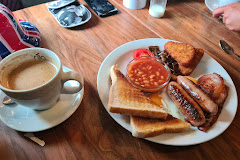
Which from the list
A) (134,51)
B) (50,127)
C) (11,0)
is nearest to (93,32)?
(134,51)

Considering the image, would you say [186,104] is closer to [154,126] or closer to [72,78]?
[154,126]

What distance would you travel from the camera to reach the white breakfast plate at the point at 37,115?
850mm

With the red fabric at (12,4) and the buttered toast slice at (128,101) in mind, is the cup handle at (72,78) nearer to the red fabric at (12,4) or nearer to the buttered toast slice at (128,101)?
the buttered toast slice at (128,101)

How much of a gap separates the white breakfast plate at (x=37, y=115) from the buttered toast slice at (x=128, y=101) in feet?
0.65

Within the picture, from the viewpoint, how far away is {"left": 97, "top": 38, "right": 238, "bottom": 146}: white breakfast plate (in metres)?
0.86

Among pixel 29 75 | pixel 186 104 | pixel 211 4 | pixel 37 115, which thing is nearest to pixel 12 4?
pixel 29 75

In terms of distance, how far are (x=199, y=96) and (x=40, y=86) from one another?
2.79 ft

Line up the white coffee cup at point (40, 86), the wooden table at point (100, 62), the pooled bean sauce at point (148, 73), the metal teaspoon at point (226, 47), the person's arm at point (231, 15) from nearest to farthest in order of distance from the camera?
the white coffee cup at point (40, 86) < the wooden table at point (100, 62) < the pooled bean sauce at point (148, 73) < the metal teaspoon at point (226, 47) < the person's arm at point (231, 15)

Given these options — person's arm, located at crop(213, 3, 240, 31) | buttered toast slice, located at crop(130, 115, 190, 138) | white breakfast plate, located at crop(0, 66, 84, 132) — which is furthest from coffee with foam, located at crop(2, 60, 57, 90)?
person's arm, located at crop(213, 3, 240, 31)

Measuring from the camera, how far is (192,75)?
4.15 feet

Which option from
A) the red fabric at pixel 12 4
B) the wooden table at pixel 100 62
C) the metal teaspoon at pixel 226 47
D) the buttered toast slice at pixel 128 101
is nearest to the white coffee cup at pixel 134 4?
the wooden table at pixel 100 62

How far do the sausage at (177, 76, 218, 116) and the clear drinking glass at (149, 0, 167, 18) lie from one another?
2.89ft

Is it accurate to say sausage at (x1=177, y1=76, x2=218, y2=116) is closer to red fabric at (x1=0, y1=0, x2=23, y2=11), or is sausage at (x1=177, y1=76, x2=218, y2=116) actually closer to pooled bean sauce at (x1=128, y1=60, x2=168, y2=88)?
pooled bean sauce at (x1=128, y1=60, x2=168, y2=88)

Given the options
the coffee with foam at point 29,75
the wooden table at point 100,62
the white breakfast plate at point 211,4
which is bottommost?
the wooden table at point 100,62
